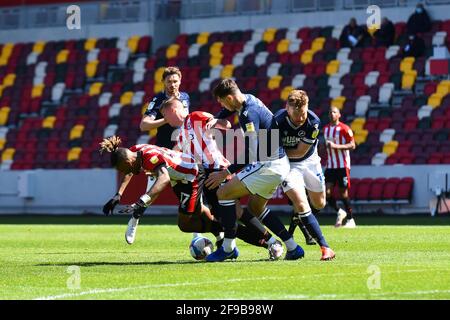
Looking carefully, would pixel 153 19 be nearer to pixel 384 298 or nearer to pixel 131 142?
pixel 131 142

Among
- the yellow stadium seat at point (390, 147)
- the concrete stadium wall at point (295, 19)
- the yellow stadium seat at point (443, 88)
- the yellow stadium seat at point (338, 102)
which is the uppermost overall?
the concrete stadium wall at point (295, 19)

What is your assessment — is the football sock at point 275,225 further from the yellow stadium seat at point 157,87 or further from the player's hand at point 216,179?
the yellow stadium seat at point 157,87

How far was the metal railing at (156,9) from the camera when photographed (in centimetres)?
3659

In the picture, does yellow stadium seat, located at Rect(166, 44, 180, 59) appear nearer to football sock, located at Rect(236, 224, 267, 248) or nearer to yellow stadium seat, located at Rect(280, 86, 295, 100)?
yellow stadium seat, located at Rect(280, 86, 295, 100)

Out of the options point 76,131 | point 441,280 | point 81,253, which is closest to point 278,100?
point 76,131

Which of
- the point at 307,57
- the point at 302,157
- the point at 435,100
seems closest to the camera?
the point at 302,157

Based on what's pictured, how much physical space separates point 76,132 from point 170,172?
23997 millimetres

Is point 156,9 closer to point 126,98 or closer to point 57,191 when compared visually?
point 126,98

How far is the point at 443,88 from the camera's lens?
1271 inches

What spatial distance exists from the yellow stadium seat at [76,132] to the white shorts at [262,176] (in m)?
24.3

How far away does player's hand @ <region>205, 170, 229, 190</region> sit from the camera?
1352cm

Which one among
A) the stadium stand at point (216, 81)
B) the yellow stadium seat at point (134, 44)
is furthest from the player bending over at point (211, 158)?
the yellow stadium seat at point (134, 44)

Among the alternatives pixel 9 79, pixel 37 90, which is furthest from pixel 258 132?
pixel 9 79

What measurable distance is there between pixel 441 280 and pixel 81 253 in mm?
6287
